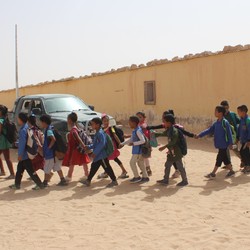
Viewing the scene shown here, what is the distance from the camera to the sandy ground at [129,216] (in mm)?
4449

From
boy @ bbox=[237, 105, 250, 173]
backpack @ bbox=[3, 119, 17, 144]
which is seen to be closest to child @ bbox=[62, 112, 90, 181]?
Result: backpack @ bbox=[3, 119, 17, 144]

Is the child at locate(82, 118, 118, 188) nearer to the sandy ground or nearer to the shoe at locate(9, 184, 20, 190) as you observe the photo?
the sandy ground

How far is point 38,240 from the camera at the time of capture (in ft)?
15.0

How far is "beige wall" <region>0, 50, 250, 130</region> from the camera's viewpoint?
1220 cm

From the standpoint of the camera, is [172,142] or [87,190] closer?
[172,142]

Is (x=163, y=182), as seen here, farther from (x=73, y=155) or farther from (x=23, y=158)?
(x=23, y=158)

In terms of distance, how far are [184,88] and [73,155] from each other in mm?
7686

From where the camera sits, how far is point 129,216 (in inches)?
213

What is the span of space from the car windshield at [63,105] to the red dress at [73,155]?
11.6 ft

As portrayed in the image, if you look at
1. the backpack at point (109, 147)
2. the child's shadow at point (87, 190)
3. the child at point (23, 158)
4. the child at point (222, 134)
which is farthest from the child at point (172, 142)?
the child at point (23, 158)

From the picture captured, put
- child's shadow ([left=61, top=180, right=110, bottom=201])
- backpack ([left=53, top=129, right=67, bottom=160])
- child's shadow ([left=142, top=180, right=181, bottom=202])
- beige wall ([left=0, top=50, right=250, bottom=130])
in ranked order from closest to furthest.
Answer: child's shadow ([left=142, top=180, right=181, bottom=202]) → child's shadow ([left=61, top=180, right=110, bottom=201]) → backpack ([left=53, top=129, right=67, bottom=160]) → beige wall ([left=0, top=50, right=250, bottom=130])

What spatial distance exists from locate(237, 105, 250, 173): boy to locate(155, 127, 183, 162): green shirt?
1.54 metres

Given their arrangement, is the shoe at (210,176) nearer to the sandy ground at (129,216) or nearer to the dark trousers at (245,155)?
the sandy ground at (129,216)

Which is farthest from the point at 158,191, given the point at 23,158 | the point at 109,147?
the point at 23,158
